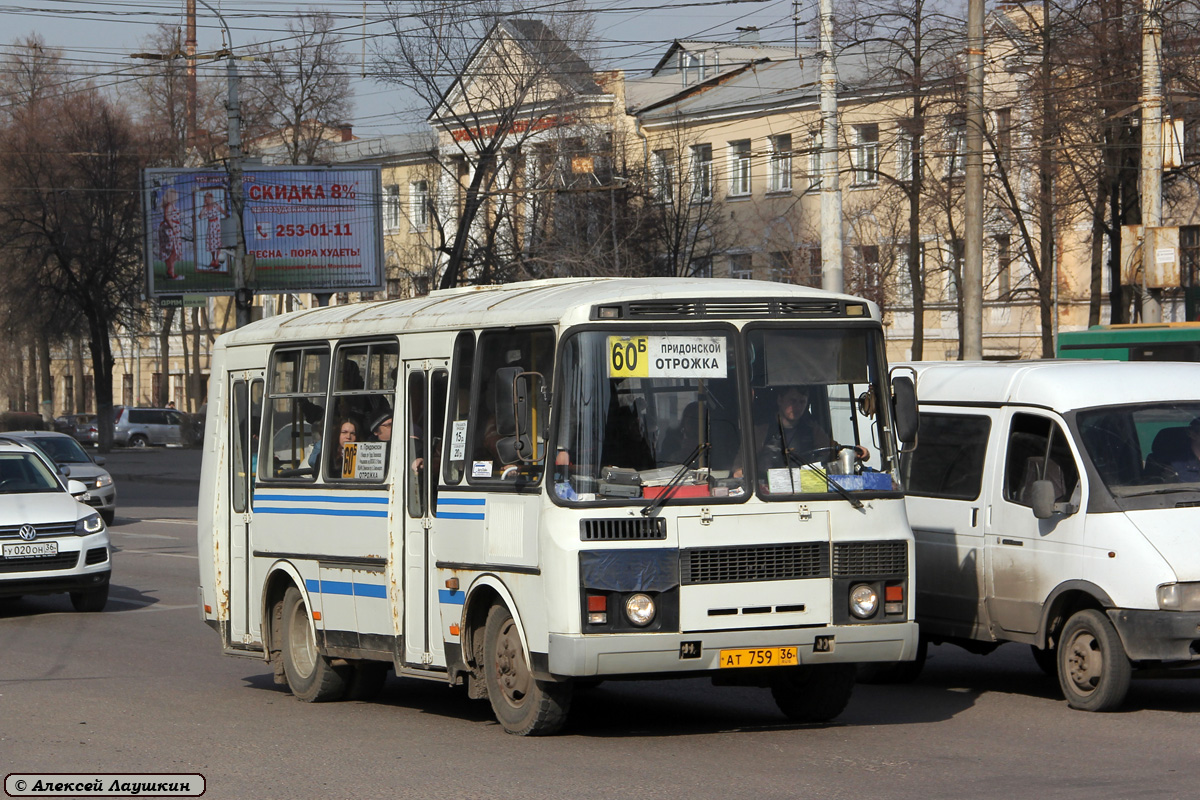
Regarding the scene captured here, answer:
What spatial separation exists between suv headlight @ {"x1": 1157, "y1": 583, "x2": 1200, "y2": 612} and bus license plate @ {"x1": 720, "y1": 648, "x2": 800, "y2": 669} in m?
2.14

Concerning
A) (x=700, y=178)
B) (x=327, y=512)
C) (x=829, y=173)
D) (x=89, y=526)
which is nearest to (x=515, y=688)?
(x=327, y=512)

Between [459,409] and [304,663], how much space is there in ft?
8.43

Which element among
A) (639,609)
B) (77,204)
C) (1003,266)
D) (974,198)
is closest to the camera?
(639,609)

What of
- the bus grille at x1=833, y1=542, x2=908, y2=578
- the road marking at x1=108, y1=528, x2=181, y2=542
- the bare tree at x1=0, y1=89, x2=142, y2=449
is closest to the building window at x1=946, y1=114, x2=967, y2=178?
the road marking at x1=108, y1=528, x2=181, y2=542

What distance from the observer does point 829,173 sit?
67.8 feet

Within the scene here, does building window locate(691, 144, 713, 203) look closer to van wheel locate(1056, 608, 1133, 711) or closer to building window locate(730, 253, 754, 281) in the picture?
building window locate(730, 253, 754, 281)

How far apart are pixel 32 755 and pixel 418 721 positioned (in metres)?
2.18

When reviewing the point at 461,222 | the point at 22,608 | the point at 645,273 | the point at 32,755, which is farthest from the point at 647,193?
the point at 32,755

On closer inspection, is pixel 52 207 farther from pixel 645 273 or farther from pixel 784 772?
pixel 784 772

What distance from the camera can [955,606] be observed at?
10664 mm

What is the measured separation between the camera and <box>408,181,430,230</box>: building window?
63841mm

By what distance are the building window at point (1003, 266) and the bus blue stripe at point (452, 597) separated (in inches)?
1434

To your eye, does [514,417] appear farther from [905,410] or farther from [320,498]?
[320,498]

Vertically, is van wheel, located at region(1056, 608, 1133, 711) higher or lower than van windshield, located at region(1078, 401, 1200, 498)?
lower
